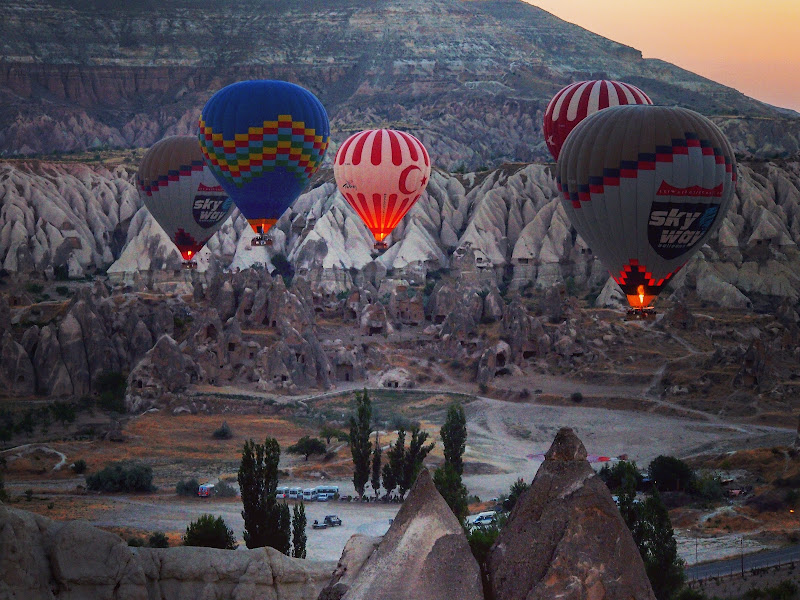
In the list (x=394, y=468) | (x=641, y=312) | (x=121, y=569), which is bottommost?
(x=394, y=468)

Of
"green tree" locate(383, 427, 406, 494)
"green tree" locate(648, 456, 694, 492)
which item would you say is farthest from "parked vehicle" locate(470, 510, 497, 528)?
"green tree" locate(648, 456, 694, 492)

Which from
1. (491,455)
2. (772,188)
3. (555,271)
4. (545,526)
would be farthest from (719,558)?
(772,188)

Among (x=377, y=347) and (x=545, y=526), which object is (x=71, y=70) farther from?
(x=545, y=526)

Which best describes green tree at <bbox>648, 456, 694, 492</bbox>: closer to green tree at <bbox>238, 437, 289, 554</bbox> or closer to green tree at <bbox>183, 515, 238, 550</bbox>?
green tree at <bbox>238, 437, 289, 554</bbox>

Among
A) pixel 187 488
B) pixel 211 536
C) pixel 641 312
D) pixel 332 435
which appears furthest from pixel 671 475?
pixel 211 536

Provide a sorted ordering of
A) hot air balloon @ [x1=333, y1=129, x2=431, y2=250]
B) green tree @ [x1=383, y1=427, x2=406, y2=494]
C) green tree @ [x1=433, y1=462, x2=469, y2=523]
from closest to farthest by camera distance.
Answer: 1. green tree @ [x1=433, y1=462, x2=469, y2=523]
2. green tree @ [x1=383, y1=427, x2=406, y2=494]
3. hot air balloon @ [x1=333, y1=129, x2=431, y2=250]

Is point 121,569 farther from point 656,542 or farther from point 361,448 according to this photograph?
point 361,448
